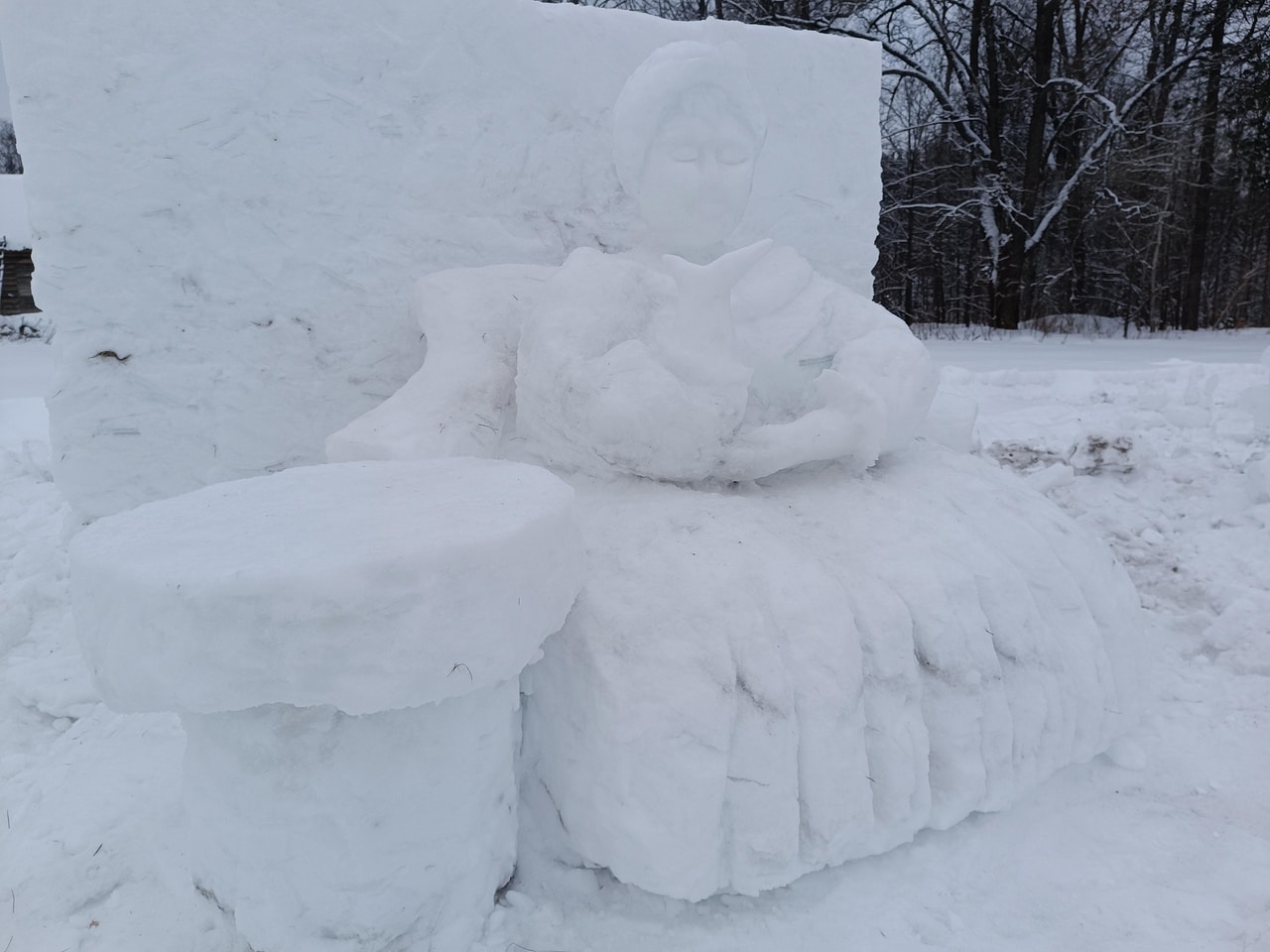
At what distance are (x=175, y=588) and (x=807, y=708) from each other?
0.94 meters

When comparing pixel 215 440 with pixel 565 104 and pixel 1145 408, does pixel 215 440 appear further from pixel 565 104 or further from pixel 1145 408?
pixel 1145 408

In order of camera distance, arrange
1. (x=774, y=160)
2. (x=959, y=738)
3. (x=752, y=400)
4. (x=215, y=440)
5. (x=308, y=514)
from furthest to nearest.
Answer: (x=774, y=160)
(x=215, y=440)
(x=752, y=400)
(x=959, y=738)
(x=308, y=514)

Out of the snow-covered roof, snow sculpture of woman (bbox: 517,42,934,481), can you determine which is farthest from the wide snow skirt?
the snow-covered roof

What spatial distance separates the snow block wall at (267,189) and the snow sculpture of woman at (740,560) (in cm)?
50

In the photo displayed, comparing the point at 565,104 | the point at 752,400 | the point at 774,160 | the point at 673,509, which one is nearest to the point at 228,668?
the point at 673,509

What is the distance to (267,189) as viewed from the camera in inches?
89.7

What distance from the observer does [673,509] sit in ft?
5.24

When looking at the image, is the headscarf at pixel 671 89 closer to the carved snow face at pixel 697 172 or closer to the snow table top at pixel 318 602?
the carved snow face at pixel 697 172

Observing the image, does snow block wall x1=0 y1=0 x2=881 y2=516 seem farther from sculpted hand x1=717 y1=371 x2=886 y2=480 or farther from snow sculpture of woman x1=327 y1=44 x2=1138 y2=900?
sculpted hand x1=717 y1=371 x2=886 y2=480

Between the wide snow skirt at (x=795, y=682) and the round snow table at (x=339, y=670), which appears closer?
the round snow table at (x=339, y=670)

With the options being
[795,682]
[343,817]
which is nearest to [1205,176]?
[795,682]

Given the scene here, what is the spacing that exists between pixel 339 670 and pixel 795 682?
2.37ft

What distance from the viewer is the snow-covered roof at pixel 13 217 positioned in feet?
35.7

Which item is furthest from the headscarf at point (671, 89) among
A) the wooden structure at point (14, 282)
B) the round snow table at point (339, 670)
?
the wooden structure at point (14, 282)
